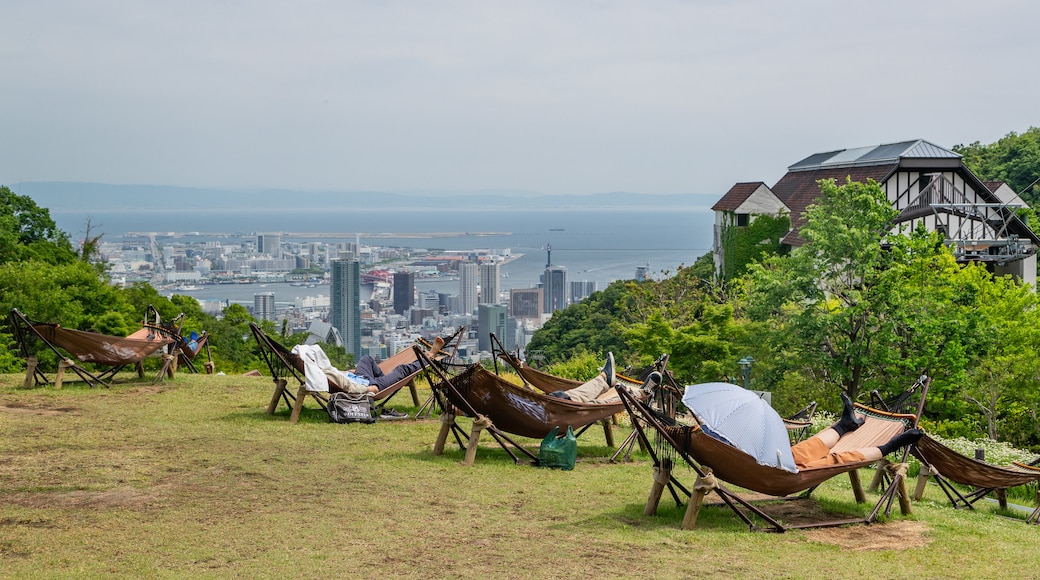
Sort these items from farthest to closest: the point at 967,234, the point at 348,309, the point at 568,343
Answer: the point at 348,309, the point at 568,343, the point at 967,234

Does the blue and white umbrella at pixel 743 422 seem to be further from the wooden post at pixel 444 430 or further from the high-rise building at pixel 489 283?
the high-rise building at pixel 489 283

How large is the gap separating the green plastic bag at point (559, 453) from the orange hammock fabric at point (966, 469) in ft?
9.08

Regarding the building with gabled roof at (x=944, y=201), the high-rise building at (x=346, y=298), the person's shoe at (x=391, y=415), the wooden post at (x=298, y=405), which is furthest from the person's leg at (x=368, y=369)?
the high-rise building at (x=346, y=298)

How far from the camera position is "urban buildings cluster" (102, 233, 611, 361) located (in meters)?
67.4

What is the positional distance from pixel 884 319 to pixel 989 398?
7.04ft

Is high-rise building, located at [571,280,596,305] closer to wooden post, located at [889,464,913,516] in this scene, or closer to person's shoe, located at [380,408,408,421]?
person's shoe, located at [380,408,408,421]

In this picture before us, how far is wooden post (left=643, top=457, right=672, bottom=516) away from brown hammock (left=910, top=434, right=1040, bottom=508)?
223cm

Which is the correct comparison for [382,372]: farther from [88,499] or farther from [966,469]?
[966,469]

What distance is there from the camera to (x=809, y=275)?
15812 millimetres

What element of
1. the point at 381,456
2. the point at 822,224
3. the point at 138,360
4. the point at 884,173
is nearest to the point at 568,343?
the point at 884,173

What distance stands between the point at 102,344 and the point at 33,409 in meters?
1.45

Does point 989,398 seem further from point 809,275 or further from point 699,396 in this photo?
point 699,396

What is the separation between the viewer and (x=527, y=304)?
9681 cm

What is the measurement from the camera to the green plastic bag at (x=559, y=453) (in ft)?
27.4
